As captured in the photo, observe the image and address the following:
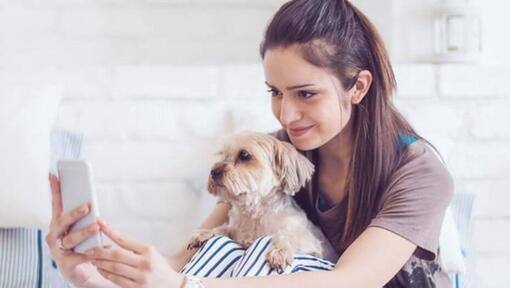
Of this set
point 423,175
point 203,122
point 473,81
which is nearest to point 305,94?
point 423,175

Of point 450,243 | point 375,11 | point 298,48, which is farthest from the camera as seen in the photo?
point 375,11

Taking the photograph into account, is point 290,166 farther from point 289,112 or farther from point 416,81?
point 416,81

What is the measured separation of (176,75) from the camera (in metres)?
1.86

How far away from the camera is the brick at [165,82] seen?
185 centimetres

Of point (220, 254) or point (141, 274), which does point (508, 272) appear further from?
point (141, 274)

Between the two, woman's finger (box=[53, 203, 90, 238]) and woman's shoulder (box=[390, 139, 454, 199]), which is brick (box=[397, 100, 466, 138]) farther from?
woman's finger (box=[53, 203, 90, 238])

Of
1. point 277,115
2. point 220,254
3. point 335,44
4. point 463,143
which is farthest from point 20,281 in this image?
point 463,143

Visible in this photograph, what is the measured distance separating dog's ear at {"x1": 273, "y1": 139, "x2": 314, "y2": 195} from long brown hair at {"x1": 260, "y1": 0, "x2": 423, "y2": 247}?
8 centimetres

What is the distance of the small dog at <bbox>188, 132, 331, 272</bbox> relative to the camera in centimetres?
132

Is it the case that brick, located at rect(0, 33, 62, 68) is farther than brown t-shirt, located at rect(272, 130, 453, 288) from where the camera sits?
Yes

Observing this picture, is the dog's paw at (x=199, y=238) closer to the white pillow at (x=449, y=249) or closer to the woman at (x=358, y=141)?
the woman at (x=358, y=141)

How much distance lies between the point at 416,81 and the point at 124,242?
1022 mm

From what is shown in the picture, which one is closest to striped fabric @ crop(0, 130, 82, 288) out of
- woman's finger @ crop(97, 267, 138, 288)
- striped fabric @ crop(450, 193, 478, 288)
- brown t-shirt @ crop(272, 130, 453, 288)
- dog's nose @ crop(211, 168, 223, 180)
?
dog's nose @ crop(211, 168, 223, 180)

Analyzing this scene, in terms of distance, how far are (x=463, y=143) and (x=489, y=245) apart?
245 millimetres
